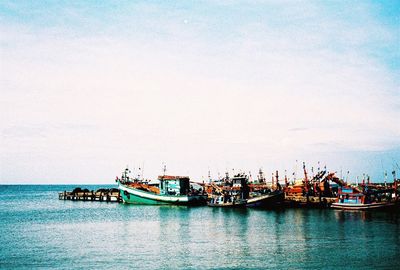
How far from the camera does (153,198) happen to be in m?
101

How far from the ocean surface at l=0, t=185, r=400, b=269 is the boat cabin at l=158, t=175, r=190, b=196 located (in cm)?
2686

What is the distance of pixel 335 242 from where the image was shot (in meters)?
44.6

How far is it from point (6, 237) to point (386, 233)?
48.3 meters

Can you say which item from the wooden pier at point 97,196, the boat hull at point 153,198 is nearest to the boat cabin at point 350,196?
the boat hull at point 153,198

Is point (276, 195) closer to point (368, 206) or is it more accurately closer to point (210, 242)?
point (368, 206)

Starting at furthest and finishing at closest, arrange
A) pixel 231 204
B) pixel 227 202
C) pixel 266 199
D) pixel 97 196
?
pixel 97 196 → pixel 227 202 → pixel 231 204 → pixel 266 199

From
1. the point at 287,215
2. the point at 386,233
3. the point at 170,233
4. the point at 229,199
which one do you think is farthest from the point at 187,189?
the point at 386,233

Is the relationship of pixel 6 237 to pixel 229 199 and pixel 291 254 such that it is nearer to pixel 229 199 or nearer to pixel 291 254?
pixel 291 254

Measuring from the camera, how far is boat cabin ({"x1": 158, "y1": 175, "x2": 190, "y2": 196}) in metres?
98.1

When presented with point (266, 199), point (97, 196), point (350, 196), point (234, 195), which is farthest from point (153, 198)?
point (350, 196)

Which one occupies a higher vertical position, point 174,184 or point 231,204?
point 174,184

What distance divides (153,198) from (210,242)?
55.3 m

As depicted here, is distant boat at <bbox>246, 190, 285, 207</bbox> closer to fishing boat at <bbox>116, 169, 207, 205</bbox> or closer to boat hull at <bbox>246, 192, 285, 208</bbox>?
boat hull at <bbox>246, 192, 285, 208</bbox>

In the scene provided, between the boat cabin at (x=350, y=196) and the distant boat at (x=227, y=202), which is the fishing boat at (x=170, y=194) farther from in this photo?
the boat cabin at (x=350, y=196)
